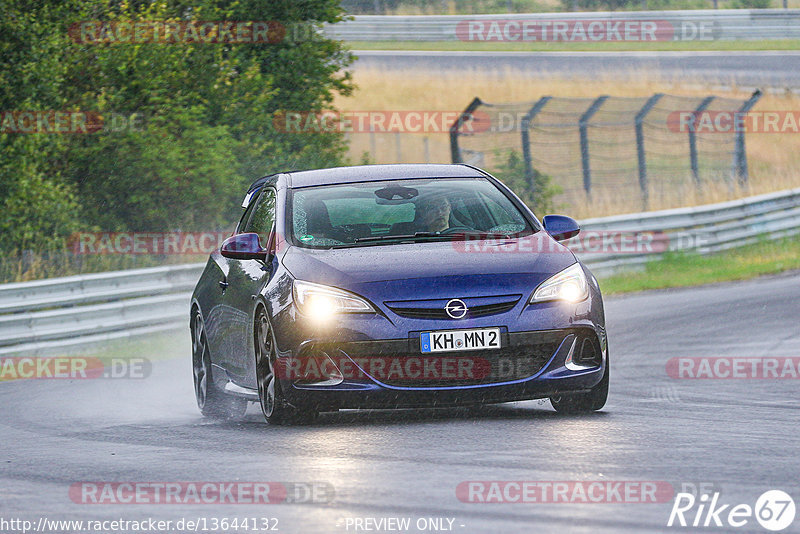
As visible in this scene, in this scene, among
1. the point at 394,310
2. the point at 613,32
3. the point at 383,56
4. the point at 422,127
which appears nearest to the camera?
the point at 394,310

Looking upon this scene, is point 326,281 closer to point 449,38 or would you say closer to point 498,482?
point 498,482

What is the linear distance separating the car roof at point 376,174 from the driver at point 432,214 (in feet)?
0.96

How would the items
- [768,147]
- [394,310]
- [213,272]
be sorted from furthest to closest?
[768,147] → [213,272] → [394,310]

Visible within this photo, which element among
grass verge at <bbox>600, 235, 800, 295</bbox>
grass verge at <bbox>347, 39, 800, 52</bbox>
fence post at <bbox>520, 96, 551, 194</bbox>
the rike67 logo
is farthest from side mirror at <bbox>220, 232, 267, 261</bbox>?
grass verge at <bbox>347, 39, 800, 52</bbox>

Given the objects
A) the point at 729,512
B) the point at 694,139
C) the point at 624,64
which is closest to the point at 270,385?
the point at 729,512

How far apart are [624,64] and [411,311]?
115 feet

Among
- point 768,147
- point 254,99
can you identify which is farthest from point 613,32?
point 254,99

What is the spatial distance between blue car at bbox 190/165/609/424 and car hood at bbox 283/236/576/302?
0.03 ft

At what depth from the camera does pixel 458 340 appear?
331 inches

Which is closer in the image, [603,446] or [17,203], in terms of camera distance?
[603,446]

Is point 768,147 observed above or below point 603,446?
below

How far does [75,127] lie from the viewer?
74.1 feet

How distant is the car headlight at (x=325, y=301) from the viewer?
8.49 metres

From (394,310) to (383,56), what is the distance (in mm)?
36412
